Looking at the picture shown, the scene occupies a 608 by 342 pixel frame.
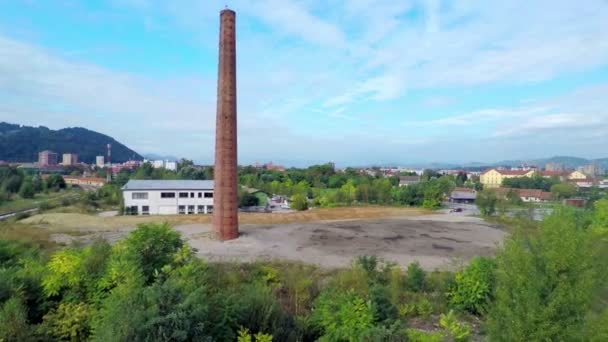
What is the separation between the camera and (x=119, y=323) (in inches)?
219

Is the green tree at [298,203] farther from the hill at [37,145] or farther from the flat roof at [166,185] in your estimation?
the hill at [37,145]

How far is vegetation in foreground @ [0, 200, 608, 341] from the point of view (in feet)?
→ 19.6

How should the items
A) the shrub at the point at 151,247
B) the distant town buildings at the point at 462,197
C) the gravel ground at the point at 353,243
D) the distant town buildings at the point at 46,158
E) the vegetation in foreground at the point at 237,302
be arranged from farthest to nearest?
the distant town buildings at the point at 46,158, the distant town buildings at the point at 462,197, the gravel ground at the point at 353,243, the shrub at the point at 151,247, the vegetation in foreground at the point at 237,302

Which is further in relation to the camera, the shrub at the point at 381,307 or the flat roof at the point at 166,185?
the flat roof at the point at 166,185

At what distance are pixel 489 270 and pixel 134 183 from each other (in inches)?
1330

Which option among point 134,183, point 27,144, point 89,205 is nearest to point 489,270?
point 134,183

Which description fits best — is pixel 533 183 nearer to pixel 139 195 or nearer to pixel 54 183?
pixel 139 195

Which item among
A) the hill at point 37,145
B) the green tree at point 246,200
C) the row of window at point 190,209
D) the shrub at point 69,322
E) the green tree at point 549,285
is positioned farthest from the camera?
the hill at point 37,145

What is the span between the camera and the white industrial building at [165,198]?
35.0 m

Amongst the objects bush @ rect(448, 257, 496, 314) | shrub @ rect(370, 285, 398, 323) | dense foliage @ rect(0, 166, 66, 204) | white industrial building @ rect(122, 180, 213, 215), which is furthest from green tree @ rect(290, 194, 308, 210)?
dense foliage @ rect(0, 166, 66, 204)

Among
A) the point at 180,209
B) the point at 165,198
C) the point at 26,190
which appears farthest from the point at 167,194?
the point at 26,190

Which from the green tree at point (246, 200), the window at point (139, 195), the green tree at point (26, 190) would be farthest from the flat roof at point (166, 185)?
the green tree at point (26, 190)

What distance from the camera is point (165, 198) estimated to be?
3588 cm

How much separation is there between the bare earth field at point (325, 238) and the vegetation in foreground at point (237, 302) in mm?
6178
